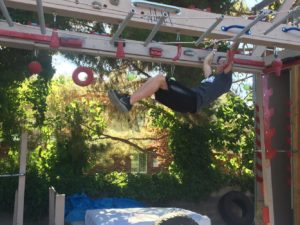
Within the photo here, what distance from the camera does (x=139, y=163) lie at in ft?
41.4

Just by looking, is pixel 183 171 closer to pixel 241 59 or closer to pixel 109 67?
pixel 109 67

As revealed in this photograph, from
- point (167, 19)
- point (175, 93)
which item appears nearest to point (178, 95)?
point (175, 93)

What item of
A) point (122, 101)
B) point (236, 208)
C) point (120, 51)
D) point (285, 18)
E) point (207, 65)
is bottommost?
point (236, 208)

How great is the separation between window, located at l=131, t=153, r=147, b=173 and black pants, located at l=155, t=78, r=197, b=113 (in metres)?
8.45

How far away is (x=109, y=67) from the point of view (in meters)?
8.36

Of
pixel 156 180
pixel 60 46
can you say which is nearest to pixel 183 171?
pixel 156 180

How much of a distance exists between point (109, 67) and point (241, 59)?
390 cm

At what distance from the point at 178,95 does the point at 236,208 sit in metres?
6.11

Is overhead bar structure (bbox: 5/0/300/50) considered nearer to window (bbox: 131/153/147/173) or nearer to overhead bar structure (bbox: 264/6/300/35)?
overhead bar structure (bbox: 264/6/300/35)

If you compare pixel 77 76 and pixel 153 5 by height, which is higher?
pixel 153 5

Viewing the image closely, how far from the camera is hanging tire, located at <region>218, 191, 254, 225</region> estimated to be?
902 cm

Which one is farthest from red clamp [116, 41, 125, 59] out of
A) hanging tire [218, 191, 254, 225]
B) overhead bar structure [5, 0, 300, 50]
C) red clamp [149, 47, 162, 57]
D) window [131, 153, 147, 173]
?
window [131, 153, 147, 173]

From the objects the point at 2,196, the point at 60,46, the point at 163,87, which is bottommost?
the point at 2,196

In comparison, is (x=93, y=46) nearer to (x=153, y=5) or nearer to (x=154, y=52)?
(x=154, y=52)
